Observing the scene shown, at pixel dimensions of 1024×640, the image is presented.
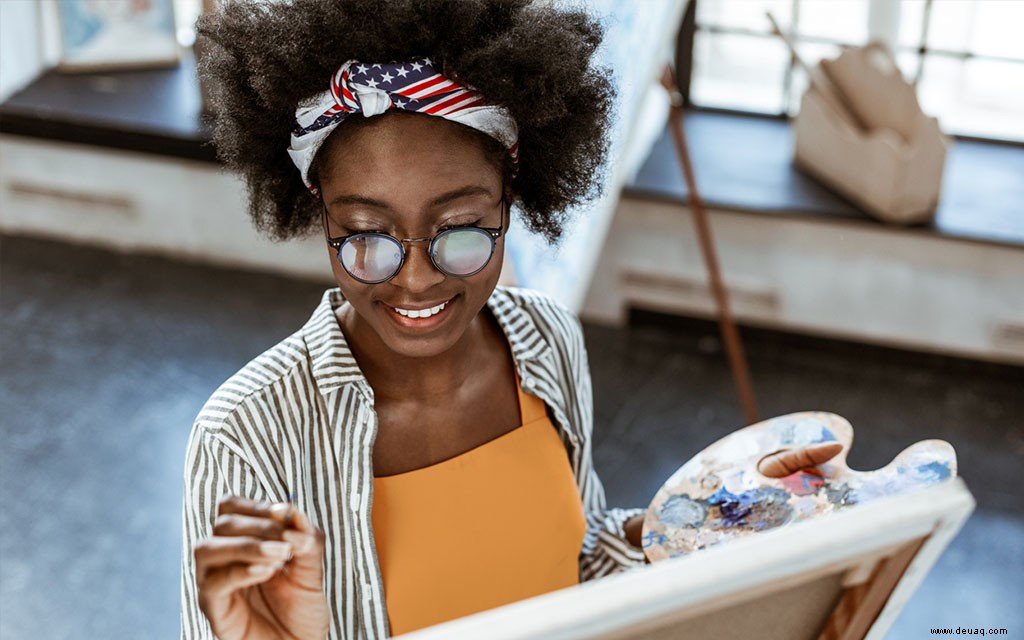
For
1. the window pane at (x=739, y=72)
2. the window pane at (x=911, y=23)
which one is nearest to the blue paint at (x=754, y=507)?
the window pane at (x=911, y=23)

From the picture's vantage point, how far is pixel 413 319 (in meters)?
1.30

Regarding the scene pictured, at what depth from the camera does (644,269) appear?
359 centimetres

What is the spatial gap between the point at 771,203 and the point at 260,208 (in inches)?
85.6

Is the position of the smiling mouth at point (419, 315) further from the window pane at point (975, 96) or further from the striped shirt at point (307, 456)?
the window pane at point (975, 96)

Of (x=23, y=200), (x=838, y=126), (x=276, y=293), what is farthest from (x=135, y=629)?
(x=838, y=126)

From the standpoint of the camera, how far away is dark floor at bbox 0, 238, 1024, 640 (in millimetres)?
2820

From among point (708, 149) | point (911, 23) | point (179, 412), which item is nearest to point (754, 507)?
point (179, 412)

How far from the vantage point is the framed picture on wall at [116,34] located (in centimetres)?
394

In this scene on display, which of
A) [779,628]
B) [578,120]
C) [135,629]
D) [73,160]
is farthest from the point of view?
[73,160]

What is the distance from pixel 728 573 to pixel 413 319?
70 cm

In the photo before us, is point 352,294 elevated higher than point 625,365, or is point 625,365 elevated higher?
point 352,294

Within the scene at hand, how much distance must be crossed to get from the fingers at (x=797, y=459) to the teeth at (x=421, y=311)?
1.26ft

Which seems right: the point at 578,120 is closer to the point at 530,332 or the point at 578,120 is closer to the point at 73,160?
the point at 530,332

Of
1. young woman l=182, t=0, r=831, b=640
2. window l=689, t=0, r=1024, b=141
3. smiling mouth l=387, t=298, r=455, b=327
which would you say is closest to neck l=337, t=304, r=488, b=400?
young woman l=182, t=0, r=831, b=640
